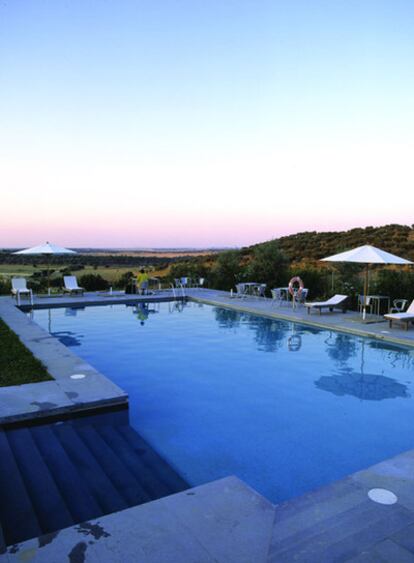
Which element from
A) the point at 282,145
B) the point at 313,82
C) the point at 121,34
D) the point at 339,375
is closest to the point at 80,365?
the point at 339,375

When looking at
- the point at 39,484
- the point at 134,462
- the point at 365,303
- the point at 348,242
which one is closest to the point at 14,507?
the point at 39,484

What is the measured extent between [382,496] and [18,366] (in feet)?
16.0

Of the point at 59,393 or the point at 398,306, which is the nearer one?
the point at 59,393

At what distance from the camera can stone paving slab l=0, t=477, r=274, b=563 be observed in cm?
227

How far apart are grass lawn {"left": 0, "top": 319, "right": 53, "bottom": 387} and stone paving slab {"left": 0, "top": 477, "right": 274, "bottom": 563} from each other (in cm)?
310

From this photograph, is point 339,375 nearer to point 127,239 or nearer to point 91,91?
point 91,91

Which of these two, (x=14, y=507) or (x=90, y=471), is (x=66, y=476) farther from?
(x=14, y=507)

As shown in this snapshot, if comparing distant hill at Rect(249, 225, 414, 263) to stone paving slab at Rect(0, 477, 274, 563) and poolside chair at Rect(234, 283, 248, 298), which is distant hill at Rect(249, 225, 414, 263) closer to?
poolside chair at Rect(234, 283, 248, 298)

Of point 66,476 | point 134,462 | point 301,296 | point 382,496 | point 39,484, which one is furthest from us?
point 301,296

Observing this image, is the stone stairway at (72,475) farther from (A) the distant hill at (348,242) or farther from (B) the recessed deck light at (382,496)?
(A) the distant hill at (348,242)

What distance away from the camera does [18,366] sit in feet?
19.7

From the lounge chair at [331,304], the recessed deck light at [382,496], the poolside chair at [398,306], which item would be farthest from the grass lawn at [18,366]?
the poolside chair at [398,306]

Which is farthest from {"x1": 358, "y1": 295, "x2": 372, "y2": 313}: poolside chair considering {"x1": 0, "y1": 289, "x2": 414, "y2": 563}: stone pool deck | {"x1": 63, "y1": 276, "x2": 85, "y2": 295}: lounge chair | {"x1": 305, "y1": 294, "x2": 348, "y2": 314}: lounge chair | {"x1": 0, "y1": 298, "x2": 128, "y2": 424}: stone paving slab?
{"x1": 63, "y1": 276, "x2": 85, "y2": 295}: lounge chair

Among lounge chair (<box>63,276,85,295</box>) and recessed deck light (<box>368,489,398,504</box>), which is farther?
lounge chair (<box>63,276,85,295</box>)
